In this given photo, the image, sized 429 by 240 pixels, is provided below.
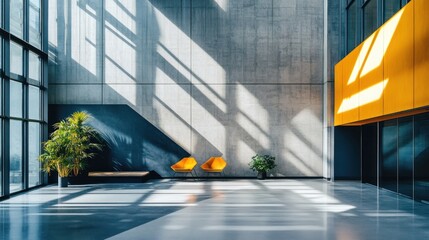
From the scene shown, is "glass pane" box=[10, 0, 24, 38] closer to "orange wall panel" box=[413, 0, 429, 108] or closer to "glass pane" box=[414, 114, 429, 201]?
"orange wall panel" box=[413, 0, 429, 108]

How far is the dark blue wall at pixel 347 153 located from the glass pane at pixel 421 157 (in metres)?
4.03

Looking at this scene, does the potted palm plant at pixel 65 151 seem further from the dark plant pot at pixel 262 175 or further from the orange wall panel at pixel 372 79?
the orange wall panel at pixel 372 79

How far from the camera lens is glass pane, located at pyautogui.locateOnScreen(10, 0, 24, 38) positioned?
420 inches

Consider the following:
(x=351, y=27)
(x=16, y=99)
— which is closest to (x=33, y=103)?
(x=16, y=99)

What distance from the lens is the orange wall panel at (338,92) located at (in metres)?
12.5

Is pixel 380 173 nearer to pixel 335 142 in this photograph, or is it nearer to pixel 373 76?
pixel 335 142

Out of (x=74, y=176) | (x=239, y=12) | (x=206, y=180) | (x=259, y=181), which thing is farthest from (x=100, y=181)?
(x=239, y=12)

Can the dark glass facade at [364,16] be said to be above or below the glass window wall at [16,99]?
above

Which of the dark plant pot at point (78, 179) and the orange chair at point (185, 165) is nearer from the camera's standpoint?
the dark plant pot at point (78, 179)

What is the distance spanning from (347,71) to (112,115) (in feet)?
27.0

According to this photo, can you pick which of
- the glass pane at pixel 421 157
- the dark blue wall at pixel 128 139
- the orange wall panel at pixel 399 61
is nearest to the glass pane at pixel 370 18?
the orange wall panel at pixel 399 61

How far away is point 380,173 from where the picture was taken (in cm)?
1145

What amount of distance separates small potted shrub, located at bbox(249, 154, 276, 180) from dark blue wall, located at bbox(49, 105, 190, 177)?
2.46 m

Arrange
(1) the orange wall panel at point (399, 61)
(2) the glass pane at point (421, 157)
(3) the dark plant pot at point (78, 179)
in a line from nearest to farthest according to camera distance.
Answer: (1) the orange wall panel at point (399, 61) < (2) the glass pane at point (421, 157) < (3) the dark plant pot at point (78, 179)
